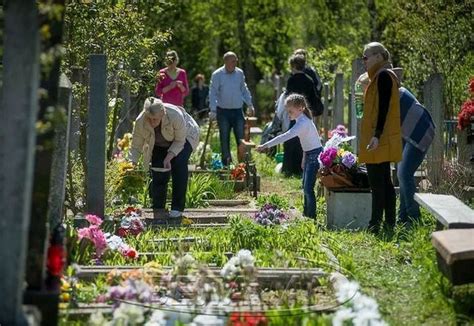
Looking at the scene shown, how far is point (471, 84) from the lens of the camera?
13875 mm

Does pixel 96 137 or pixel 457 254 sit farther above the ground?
pixel 96 137

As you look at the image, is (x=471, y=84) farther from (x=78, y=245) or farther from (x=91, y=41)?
(x=78, y=245)

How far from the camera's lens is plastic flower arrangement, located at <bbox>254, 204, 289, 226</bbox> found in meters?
11.3

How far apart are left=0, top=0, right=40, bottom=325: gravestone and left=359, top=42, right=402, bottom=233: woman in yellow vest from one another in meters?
5.38

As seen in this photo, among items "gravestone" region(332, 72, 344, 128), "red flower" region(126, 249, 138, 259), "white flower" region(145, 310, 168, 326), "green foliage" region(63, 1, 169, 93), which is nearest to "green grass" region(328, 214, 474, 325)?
"white flower" region(145, 310, 168, 326)

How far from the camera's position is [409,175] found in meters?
11.5

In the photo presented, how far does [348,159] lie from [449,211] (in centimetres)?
291

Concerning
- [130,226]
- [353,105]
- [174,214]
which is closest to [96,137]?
[130,226]

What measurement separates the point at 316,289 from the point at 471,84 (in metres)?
5.97

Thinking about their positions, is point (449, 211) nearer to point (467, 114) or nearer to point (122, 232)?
point (122, 232)

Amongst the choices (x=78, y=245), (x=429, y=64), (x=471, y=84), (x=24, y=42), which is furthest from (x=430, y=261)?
(x=429, y=64)

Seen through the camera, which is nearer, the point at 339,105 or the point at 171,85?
the point at 171,85

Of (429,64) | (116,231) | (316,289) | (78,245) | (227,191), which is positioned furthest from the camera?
(429,64)

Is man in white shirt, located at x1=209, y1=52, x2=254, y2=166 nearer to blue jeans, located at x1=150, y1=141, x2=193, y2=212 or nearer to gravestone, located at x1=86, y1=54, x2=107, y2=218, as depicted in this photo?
blue jeans, located at x1=150, y1=141, x2=193, y2=212
